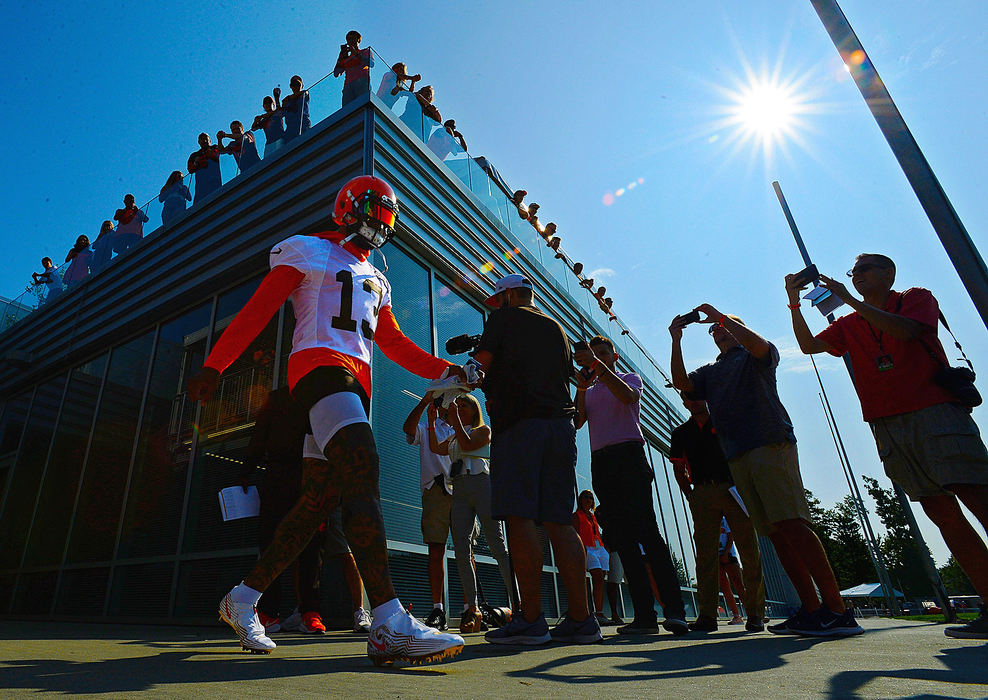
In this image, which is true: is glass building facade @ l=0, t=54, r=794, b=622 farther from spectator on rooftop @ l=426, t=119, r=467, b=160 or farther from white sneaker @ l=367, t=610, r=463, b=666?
white sneaker @ l=367, t=610, r=463, b=666

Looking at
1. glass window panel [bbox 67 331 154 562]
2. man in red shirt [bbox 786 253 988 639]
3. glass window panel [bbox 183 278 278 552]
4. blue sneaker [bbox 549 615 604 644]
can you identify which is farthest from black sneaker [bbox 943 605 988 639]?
glass window panel [bbox 67 331 154 562]

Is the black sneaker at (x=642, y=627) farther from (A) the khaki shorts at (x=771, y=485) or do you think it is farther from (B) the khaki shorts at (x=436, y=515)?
(B) the khaki shorts at (x=436, y=515)

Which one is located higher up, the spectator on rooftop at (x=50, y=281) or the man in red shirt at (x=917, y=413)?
the spectator on rooftop at (x=50, y=281)

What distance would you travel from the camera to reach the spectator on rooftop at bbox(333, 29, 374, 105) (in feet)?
22.0

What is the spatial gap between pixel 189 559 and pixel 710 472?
518cm

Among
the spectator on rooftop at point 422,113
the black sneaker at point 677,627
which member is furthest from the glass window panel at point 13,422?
the black sneaker at point 677,627

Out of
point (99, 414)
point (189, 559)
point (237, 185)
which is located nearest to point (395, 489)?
point (189, 559)

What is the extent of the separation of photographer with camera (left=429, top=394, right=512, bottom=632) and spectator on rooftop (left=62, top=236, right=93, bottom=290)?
8.97 meters

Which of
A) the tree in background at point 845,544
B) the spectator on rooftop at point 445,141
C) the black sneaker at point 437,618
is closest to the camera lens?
the black sneaker at point 437,618

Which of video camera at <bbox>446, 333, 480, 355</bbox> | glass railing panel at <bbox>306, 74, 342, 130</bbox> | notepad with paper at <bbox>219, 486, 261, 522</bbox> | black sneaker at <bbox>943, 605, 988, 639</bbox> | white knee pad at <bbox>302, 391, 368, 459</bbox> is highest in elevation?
glass railing panel at <bbox>306, 74, 342, 130</bbox>

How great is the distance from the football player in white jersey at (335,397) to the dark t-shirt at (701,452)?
2.31 m

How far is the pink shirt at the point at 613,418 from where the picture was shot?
11.9 ft

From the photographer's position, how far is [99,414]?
8.30 meters

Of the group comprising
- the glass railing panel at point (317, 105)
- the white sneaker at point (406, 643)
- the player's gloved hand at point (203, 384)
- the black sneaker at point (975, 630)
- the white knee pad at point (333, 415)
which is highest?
the glass railing panel at point (317, 105)
